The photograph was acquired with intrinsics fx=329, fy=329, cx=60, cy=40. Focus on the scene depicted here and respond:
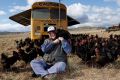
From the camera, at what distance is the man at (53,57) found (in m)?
9.06

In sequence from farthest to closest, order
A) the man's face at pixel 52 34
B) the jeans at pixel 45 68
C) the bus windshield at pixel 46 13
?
the bus windshield at pixel 46 13, the man's face at pixel 52 34, the jeans at pixel 45 68

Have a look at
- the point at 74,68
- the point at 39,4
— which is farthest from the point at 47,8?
the point at 74,68

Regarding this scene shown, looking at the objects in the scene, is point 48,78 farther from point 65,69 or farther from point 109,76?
point 109,76

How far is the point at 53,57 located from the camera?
930 centimetres

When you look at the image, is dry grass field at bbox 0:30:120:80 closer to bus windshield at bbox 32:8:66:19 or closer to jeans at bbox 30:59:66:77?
jeans at bbox 30:59:66:77

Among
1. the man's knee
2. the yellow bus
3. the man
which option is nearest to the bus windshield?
the yellow bus

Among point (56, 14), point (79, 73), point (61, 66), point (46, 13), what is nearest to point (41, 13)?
point (46, 13)

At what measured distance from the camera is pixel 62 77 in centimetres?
898

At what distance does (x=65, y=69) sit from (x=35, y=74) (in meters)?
0.90

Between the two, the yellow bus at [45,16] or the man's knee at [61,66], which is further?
the yellow bus at [45,16]

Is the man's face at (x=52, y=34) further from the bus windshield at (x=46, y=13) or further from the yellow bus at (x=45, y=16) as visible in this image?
the bus windshield at (x=46, y=13)

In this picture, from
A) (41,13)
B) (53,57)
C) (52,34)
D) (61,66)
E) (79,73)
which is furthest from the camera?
(41,13)

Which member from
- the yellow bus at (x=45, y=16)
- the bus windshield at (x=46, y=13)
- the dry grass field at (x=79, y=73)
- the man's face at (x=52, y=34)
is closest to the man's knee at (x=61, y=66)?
the dry grass field at (x=79, y=73)

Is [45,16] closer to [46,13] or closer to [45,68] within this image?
[46,13]
